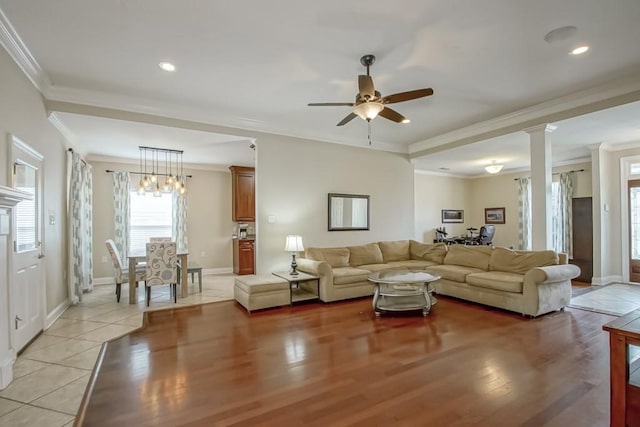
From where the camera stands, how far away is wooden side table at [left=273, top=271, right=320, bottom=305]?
4.78 metres

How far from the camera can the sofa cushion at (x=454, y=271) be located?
Answer: 4.95m

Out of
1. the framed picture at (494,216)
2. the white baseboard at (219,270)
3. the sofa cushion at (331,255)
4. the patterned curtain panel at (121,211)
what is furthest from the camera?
the framed picture at (494,216)

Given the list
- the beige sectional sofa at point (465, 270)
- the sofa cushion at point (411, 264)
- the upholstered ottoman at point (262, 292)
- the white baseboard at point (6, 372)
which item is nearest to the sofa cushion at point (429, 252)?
the beige sectional sofa at point (465, 270)

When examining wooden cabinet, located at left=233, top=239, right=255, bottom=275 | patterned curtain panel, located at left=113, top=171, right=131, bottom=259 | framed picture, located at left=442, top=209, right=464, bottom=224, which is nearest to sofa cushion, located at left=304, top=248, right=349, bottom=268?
wooden cabinet, located at left=233, top=239, right=255, bottom=275

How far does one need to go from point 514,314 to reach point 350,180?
357cm

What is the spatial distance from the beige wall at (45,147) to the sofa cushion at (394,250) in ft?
17.4

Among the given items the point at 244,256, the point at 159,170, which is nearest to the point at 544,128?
the point at 244,256

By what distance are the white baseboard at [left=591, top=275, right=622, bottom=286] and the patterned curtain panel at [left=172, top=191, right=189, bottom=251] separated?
8764 millimetres

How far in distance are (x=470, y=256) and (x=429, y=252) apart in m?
0.84

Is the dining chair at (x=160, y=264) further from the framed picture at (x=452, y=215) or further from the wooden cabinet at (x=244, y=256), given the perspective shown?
the framed picture at (x=452, y=215)

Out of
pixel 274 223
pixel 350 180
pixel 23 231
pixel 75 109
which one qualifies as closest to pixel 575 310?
pixel 350 180

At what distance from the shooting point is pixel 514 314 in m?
4.25

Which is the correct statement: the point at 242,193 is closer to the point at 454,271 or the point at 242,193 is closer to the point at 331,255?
the point at 331,255

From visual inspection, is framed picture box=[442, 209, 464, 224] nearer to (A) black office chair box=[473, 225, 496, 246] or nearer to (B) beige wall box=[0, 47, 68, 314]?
(A) black office chair box=[473, 225, 496, 246]
